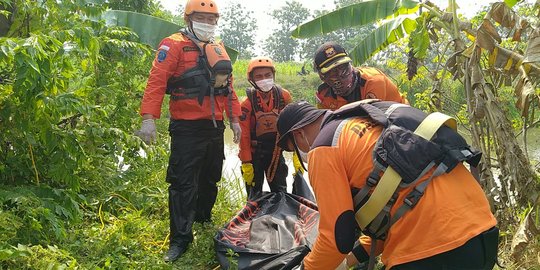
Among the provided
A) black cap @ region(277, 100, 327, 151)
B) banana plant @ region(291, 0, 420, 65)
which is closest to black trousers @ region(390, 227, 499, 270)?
black cap @ region(277, 100, 327, 151)

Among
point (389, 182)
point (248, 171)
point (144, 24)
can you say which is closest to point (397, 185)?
point (389, 182)

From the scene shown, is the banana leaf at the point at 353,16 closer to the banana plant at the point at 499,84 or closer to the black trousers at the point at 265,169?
the banana plant at the point at 499,84

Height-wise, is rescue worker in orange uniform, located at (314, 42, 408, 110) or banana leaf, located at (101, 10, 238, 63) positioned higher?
banana leaf, located at (101, 10, 238, 63)

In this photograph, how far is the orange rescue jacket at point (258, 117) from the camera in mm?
4703

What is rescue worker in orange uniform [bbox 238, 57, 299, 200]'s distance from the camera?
15.4 ft

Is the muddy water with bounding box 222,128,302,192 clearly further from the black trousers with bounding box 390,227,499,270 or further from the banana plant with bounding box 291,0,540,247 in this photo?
the black trousers with bounding box 390,227,499,270

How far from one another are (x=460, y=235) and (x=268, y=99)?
3.10 metres

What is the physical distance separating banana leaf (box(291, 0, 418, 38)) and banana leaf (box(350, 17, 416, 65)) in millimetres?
149

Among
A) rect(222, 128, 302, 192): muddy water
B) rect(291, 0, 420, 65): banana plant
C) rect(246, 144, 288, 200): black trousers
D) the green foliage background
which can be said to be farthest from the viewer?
rect(222, 128, 302, 192): muddy water

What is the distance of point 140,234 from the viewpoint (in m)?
3.94

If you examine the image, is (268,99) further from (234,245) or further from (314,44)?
(314,44)

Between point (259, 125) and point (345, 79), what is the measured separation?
127cm

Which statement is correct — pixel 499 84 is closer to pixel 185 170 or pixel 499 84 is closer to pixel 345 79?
pixel 345 79

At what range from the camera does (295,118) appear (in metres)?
2.29
